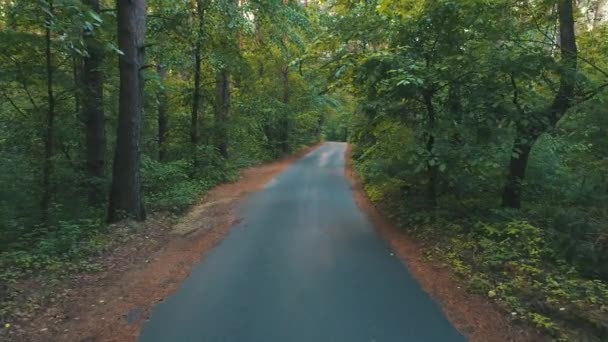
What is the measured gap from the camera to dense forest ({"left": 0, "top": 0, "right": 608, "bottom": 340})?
608cm

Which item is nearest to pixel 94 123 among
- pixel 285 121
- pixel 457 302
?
pixel 457 302

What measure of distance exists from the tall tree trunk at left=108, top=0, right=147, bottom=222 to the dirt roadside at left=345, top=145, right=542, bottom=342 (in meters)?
5.33

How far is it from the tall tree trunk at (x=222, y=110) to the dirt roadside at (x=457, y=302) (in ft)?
35.8

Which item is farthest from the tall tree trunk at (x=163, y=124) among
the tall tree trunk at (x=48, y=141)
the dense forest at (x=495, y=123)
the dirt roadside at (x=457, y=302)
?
the dirt roadside at (x=457, y=302)

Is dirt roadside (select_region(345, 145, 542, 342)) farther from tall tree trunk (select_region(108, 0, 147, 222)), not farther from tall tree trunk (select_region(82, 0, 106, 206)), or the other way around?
tall tree trunk (select_region(82, 0, 106, 206))

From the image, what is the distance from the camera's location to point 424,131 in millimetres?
8336

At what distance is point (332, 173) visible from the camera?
64.5ft

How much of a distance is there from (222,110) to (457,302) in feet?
47.6

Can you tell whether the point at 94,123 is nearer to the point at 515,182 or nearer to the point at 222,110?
the point at 222,110

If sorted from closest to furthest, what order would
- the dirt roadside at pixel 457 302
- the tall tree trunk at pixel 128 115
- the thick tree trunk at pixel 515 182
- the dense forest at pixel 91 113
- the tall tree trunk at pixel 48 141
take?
1. the dirt roadside at pixel 457 302
2. the dense forest at pixel 91 113
3. the thick tree trunk at pixel 515 182
4. the tall tree trunk at pixel 128 115
5. the tall tree trunk at pixel 48 141

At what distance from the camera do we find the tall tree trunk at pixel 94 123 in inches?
413

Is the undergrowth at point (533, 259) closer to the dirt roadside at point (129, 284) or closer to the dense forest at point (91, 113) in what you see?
the dirt roadside at point (129, 284)

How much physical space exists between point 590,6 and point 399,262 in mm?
7713

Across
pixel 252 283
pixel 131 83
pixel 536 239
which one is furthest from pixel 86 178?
pixel 536 239
